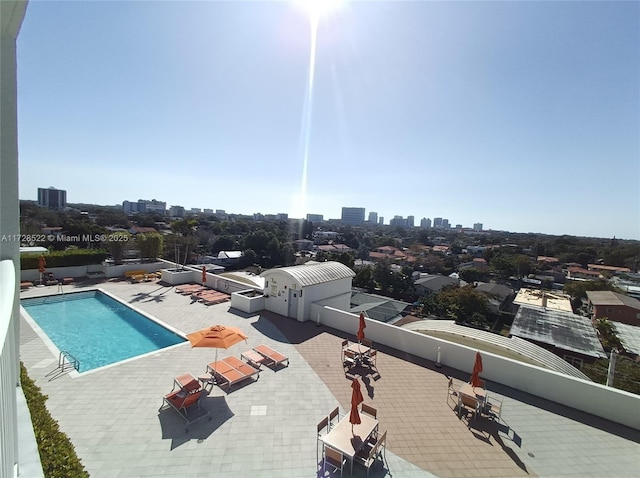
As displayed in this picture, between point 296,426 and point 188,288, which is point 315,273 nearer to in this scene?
point 296,426

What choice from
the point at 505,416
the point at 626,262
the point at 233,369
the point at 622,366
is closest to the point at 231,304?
the point at 233,369

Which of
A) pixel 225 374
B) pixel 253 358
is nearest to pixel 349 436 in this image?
pixel 225 374

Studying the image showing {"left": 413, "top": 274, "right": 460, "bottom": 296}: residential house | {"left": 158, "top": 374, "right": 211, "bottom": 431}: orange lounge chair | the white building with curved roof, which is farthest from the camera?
{"left": 413, "top": 274, "right": 460, "bottom": 296}: residential house

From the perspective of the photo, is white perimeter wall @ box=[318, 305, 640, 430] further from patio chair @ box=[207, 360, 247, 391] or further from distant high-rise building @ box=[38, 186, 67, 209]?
distant high-rise building @ box=[38, 186, 67, 209]

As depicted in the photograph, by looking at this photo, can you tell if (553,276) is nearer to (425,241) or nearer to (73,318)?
(425,241)

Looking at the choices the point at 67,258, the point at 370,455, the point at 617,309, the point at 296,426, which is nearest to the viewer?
the point at 370,455

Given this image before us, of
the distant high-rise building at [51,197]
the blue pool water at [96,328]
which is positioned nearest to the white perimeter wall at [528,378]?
the blue pool water at [96,328]

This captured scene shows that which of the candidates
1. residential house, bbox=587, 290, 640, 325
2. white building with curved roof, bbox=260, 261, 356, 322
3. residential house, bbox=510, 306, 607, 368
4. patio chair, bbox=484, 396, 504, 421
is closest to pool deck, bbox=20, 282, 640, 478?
patio chair, bbox=484, 396, 504, 421
